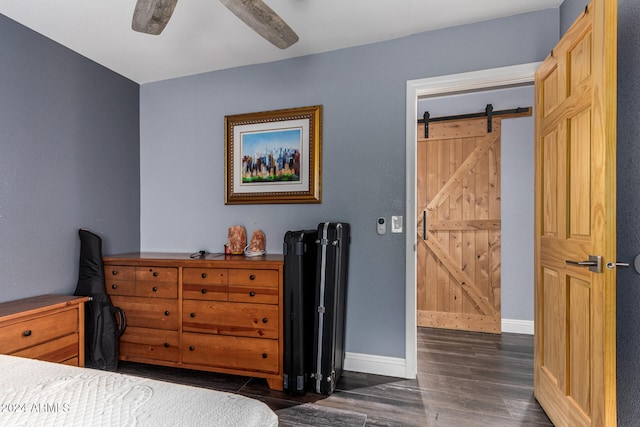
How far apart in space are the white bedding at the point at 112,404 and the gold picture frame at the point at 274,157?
74.2 inches

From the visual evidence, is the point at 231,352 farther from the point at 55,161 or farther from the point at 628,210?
the point at 628,210

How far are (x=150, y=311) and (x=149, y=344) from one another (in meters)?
0.26

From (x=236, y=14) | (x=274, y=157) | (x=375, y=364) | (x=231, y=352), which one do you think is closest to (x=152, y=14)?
(x=236, y=14)

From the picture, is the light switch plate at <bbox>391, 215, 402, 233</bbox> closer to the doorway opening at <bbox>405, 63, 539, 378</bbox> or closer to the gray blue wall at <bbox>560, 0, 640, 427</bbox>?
the doorway opening at <bbox>405, 63, 539, 378</bbox>

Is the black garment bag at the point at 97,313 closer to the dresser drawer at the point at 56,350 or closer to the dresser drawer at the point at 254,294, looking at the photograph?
the dresser drawer at the point at 56,350

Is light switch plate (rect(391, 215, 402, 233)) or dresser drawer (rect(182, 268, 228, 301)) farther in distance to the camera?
light switch plate (rect(391, 215, 402, 233))

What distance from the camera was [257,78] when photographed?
9.50 ft

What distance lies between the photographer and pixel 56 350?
2.07 metres

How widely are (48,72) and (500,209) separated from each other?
13.7 feet

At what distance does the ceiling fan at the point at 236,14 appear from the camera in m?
1.42

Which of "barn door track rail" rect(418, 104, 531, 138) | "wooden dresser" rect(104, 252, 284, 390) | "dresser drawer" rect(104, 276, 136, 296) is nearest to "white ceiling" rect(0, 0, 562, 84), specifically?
"barn door track rail" rect(418, 104, 531, 138)

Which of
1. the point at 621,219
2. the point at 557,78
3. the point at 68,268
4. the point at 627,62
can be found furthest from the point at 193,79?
the point at 621,219

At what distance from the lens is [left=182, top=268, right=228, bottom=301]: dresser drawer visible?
2354mm

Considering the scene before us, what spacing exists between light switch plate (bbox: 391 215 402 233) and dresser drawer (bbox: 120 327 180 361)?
1820mm
